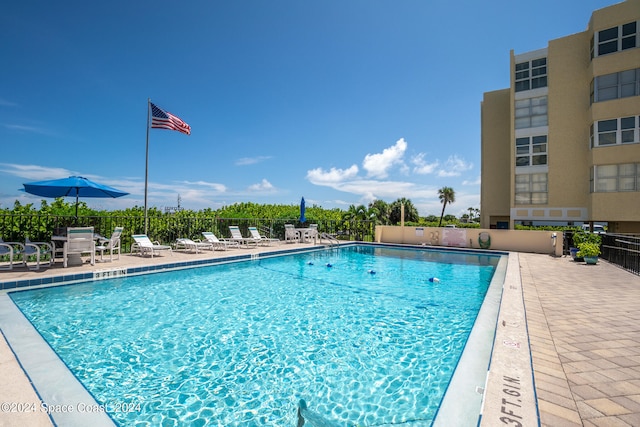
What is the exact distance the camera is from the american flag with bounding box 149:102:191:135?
1230 cm

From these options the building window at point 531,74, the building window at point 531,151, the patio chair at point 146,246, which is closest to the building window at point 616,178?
the building window at point 531,151

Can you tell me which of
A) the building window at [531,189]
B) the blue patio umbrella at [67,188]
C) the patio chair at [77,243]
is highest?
the building window at [531,189]

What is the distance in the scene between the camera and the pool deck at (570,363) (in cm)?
207

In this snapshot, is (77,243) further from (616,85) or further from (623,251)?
(616,85)

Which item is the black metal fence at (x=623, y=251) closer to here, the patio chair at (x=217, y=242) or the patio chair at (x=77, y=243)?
the patio chair at (x=217, y=242)

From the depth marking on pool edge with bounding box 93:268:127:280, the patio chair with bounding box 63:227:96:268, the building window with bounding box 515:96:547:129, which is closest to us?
the depth marking on pool edge with bounding box 93:268:127:280

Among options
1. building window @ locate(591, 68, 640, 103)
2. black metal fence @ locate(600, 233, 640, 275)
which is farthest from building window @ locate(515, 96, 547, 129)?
black metal fence @ locate(600, 233, 640, 275)

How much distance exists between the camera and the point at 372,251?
15.3m

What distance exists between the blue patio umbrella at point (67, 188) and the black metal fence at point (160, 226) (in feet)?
3.27

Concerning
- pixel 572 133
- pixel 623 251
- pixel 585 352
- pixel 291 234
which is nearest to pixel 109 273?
pixel 585 352

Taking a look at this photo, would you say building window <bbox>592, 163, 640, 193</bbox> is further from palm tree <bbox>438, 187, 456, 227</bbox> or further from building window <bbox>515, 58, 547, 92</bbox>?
palm tree <bbox>438, 187, 456, 227</bbox>

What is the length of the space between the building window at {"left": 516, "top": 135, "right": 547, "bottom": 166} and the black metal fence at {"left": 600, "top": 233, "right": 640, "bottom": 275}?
839 cm

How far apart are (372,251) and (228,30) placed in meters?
12.8

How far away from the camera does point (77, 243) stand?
311 inches
